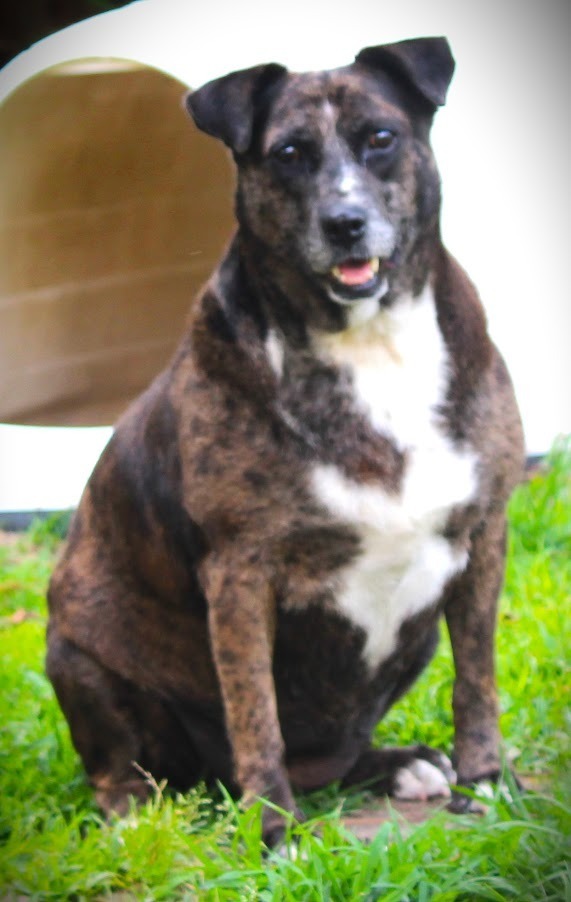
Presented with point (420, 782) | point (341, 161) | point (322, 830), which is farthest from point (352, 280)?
point (420, 782)

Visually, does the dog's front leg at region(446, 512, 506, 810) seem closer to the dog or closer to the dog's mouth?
the dog

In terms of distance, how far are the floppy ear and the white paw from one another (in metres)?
1.63

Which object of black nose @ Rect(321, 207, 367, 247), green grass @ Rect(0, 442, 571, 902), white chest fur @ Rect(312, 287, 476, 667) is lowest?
green grass @ Rect(0, 442, 571, 902)

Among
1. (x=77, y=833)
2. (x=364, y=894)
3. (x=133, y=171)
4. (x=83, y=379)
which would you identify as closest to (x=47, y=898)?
(x=77, y=833)

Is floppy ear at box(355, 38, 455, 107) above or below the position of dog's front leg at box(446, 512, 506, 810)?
above

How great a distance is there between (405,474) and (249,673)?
55 centimetres

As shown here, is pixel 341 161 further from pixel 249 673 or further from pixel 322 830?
pixel 322 830

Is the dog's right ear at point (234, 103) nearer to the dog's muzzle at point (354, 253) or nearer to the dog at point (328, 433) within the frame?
the dog at point (328, 433)

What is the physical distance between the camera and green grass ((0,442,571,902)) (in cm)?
260

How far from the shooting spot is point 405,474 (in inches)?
118

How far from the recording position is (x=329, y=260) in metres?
2.92

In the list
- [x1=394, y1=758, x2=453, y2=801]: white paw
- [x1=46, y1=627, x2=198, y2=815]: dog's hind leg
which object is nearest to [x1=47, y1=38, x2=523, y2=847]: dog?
[x1=394, y1=758, x2=453, y2=801]: white paw

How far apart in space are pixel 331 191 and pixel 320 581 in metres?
0.83

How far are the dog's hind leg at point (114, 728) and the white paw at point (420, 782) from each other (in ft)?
1.79
